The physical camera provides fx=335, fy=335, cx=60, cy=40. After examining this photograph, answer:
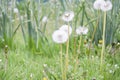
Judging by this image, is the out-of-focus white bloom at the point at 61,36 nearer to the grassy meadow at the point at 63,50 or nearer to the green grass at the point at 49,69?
the grassy meadow at the point at 63,50

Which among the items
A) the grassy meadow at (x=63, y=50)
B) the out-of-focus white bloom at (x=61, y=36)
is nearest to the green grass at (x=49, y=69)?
the grassy meadow at (x=63, y=50)

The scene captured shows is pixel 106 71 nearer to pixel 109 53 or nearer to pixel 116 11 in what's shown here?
pixel 109 53

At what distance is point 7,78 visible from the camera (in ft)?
7.79

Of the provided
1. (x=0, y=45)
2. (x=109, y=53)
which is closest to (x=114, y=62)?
(x=109, y=53)

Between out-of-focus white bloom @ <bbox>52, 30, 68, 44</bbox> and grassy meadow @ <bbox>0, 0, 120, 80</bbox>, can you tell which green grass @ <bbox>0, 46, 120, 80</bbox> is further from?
out-of-focus white bloom @ <bbox>52, 30, 68, 44</bbox>

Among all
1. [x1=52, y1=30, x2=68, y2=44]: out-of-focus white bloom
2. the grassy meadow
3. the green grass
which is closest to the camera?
[x1=52, y1=30, x2=68, y2=44]: out-of-focus white bloom

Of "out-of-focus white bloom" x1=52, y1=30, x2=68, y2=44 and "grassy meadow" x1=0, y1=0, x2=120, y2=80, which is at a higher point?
"out-of-focus white bloom" x1=52, y1=30, x2=68, y2=44

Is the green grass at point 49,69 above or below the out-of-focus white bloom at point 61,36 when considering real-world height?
below

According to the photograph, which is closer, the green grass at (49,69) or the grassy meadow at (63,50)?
the green grass at (49,69)

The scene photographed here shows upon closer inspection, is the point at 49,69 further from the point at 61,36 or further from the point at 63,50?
the point at 63,50

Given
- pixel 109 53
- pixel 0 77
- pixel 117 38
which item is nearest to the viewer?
pixel 0 77

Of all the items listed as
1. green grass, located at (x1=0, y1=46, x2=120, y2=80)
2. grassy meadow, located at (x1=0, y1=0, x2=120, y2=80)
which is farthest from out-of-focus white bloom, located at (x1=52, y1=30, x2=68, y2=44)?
green grass, located at (x1=0, y1=46, x2=120, y2=80)

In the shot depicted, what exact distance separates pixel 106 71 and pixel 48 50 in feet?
3.34

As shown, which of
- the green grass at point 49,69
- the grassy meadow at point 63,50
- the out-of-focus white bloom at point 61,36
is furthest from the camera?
the grassy meadow at point 63,50
